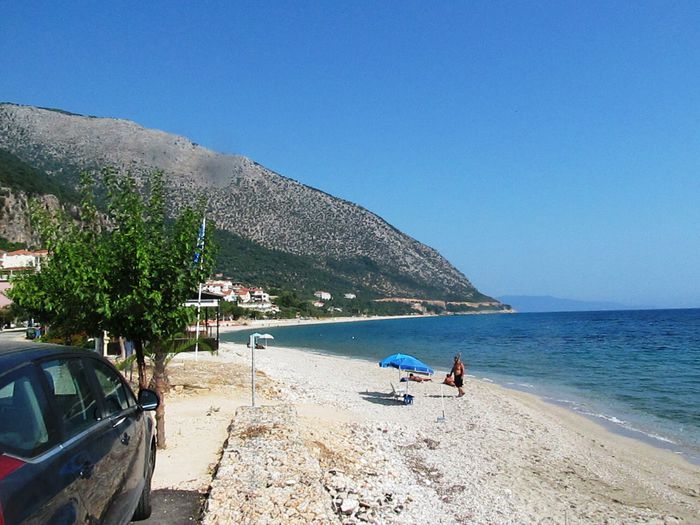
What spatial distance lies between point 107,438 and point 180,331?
4.95 meters

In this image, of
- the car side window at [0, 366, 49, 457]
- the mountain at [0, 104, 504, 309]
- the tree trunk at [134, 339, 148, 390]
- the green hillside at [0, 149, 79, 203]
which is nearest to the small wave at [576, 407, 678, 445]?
the tree trunk at [134, 339, 148, 390]

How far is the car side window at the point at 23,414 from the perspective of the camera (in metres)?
2.52

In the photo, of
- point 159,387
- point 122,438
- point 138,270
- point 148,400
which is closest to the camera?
point 122,438

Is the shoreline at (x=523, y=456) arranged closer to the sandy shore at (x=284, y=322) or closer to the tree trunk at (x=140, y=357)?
the tree trunk at (x=140, y=357)

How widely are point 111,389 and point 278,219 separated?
122 meters

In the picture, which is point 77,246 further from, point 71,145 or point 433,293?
point 433,293

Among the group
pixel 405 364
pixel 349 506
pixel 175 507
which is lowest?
pixel 349 506

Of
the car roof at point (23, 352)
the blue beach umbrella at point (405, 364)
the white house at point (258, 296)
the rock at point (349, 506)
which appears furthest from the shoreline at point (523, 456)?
the white house at point (258, 296)

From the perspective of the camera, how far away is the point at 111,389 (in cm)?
422

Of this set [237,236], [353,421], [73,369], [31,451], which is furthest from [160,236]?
[237,236]

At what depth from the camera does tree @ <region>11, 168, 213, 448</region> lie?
764 cm

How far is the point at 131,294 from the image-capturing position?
761 cm

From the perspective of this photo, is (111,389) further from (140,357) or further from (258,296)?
(258,296)

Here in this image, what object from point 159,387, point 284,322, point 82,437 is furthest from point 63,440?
point 284,322
